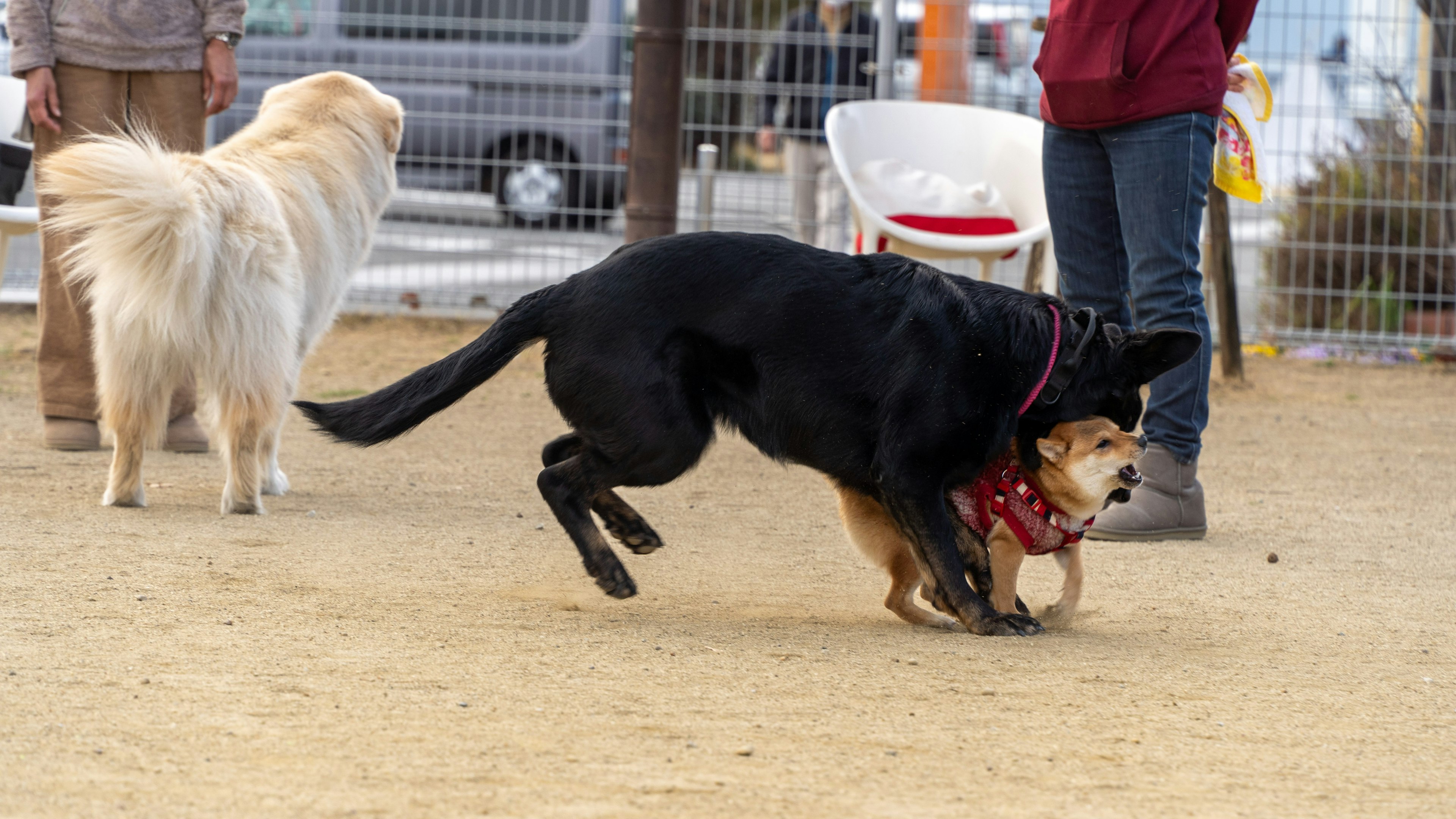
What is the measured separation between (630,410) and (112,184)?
59.5 inches

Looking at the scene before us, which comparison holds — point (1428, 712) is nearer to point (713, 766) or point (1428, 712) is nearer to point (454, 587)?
point (713, 766)

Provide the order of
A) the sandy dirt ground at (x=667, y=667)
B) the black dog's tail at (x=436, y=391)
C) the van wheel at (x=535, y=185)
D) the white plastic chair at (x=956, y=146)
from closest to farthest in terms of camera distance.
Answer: the sandy dirt ground at (x=667, y=667) → the black dog's tail at (x=436, y=391) → the white plastic chair at (x=956, y=146) → the van wheel at (x=535, y=185)

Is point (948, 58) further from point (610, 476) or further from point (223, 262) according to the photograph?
point (610, 476)

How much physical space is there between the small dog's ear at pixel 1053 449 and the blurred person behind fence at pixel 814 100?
493cm

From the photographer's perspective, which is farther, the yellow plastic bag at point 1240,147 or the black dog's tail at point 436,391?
the yellow plastic bag at point 1240,147

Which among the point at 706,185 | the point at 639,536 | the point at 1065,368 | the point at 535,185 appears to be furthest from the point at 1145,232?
the point at 535,185

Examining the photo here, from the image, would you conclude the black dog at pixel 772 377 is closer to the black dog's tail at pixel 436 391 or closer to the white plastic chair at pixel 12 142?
the black dog's tail at pixel 436 391

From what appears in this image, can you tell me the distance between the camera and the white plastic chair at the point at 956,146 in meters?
6.19

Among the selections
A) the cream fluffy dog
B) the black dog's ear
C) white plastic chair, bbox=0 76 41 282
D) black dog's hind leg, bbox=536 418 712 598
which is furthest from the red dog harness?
white plastic chair, bbox=0 76 41 282

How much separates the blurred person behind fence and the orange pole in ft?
1.11

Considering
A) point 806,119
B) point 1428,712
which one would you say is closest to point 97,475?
point 1428,712

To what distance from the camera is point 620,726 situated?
2.20 m

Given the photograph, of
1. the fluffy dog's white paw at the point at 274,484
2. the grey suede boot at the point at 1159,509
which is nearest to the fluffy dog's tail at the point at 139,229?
the fluffy dog's white paw at the point at 274,484

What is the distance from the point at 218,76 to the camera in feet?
14.7
